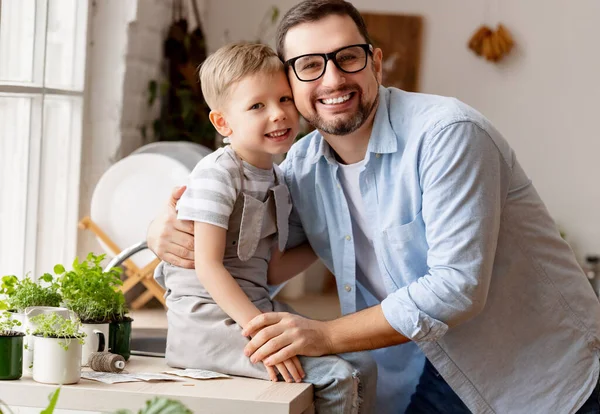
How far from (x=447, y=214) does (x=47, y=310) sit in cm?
66

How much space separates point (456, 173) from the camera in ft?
4.89

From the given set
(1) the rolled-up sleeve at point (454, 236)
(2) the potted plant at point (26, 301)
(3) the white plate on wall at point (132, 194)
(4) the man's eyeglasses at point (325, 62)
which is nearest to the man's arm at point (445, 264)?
(1) the rolled-up sleeve at point (454, 236)

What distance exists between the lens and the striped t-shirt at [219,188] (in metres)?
1.50

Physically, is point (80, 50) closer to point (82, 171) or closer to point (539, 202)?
point (82, 171)

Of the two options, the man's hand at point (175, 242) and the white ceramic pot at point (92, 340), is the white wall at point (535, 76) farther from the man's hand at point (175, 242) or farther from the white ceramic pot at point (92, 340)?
the white ceramic pot at point (92, 340)

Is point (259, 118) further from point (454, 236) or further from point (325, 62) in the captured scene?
point (454, 236)

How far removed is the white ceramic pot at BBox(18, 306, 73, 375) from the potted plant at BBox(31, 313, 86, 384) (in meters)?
0.05

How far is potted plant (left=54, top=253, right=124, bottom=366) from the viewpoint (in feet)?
4.93

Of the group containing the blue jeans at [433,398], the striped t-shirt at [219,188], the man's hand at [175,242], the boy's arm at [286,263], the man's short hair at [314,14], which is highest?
the man's short hair at [314,14]

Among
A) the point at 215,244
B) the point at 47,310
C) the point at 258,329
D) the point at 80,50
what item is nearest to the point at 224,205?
the point at 215,244

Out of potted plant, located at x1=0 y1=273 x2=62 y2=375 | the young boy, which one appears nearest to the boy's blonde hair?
the young boy

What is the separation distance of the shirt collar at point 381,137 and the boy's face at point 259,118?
135 millimetres

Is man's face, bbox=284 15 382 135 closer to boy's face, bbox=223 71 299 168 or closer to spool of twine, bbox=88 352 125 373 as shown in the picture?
boy's face, bbox=223 71 299 168

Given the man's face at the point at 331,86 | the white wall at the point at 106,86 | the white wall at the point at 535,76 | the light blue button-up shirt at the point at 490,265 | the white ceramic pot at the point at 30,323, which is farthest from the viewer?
the white wall at the point at 535,76
